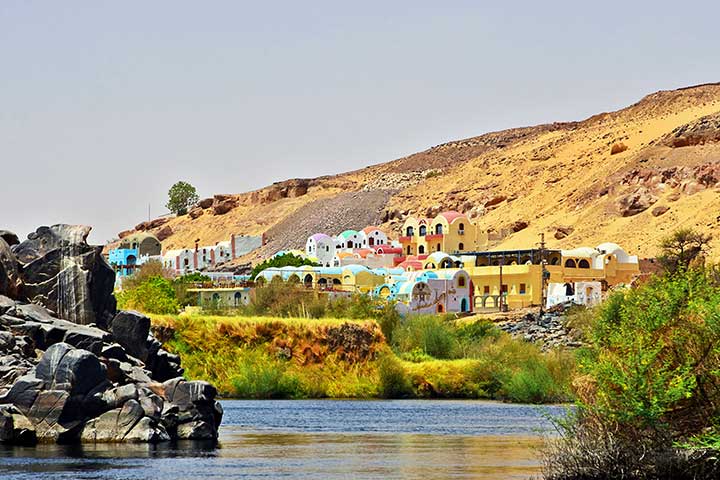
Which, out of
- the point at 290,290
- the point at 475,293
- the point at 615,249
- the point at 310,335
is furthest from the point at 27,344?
the point at 615,249

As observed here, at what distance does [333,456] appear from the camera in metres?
36.4

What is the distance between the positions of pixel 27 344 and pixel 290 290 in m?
57.4

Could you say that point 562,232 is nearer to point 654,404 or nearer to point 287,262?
point 287,262

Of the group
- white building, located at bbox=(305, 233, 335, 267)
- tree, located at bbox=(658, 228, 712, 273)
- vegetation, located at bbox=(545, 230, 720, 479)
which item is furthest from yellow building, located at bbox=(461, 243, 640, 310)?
vegetation, located at bbox=(545, 230, 720, 479)

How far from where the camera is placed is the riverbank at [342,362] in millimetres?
65312

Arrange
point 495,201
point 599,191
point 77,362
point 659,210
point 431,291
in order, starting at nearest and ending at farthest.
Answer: point 77,362 < point 431,291 < point 659,210 < point 599,191 < point 495,201

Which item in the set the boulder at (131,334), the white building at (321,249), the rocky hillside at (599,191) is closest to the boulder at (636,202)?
the rocky hillside at (599,191)

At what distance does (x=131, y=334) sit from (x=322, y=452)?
6.75 m

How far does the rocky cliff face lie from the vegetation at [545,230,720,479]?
1249cm

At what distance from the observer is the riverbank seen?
65312 millimetres

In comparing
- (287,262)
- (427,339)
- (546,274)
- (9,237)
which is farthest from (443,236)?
(9,237)

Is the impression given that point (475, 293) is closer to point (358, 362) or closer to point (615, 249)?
point (615, 249)

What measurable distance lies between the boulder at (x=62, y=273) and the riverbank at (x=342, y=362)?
81.2 ft

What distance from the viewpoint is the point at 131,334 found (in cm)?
4078
